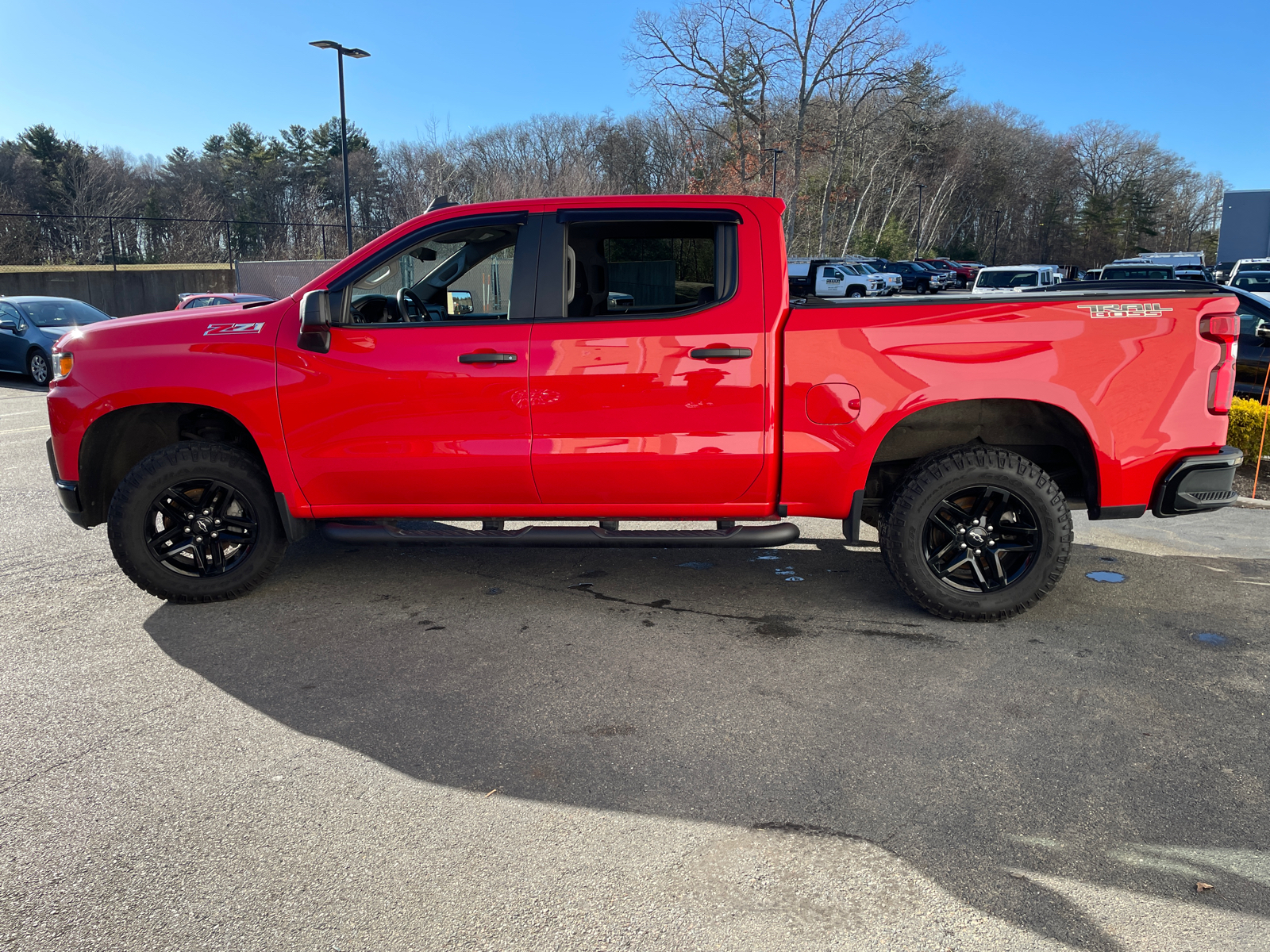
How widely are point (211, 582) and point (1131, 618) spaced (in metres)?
4.95

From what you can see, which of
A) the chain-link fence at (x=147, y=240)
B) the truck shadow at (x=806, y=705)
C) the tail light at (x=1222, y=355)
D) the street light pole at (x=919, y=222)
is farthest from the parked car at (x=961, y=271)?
the truck shadow at (x=806, y=705)

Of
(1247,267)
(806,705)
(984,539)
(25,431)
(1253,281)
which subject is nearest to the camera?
(806,705)

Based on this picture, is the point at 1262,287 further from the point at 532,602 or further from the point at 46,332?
the point at 46,332

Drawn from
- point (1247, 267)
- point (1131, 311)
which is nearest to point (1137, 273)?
point (1247, 267)

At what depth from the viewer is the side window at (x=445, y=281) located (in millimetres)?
4738

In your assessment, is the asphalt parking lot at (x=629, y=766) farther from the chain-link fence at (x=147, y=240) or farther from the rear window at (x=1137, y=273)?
the chain-link fence at (x=147, y=240)

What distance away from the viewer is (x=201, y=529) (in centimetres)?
500

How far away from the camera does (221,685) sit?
160 inches

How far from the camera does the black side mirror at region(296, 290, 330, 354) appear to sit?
14.9ft

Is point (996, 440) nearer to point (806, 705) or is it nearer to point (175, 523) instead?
point (806, 705)

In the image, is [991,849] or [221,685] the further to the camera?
[221,685]

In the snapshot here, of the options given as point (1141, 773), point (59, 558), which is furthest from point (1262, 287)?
point (59, 558)

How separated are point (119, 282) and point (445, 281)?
30574 mm

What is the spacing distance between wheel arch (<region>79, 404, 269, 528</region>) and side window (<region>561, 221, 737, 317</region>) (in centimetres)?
195
